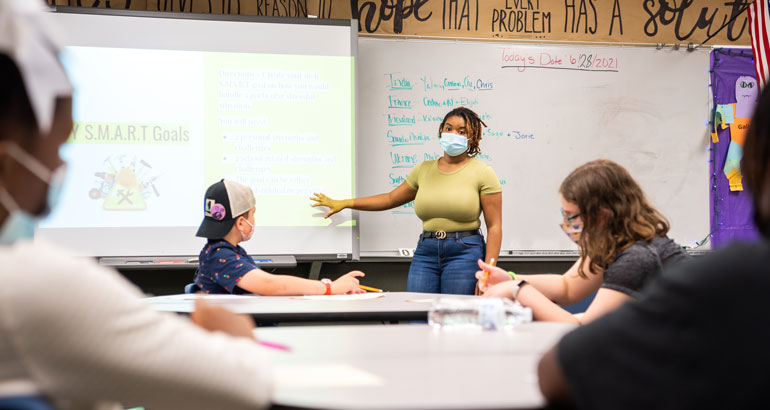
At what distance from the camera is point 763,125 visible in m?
0.69

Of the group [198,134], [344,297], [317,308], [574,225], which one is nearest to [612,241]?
[574,225]

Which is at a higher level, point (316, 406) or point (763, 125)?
point (763, 125)

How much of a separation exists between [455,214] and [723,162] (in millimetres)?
2294

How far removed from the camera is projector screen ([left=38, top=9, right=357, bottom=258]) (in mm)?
3775

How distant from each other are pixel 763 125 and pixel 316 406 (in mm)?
625

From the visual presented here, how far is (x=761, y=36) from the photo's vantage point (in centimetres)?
390

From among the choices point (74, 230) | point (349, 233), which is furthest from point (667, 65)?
point (74, 230)

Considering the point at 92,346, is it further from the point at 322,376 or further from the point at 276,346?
the point at 276,346

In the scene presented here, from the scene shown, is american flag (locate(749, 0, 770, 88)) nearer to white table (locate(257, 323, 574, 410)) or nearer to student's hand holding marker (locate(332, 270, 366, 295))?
student's hand holding marker (locate(332, 270, 366, 295))

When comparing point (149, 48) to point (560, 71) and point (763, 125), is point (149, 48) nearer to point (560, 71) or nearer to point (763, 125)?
point (560, 71)

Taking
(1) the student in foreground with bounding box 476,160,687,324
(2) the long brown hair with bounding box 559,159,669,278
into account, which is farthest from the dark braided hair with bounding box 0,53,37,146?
(2) the long brown hair with bounding box 559,159,669,278

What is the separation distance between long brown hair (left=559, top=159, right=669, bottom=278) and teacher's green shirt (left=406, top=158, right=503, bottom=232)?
1355 millimetres

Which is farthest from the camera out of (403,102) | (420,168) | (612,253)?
(403,102)

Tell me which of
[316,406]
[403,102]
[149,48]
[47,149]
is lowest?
[316,406]
